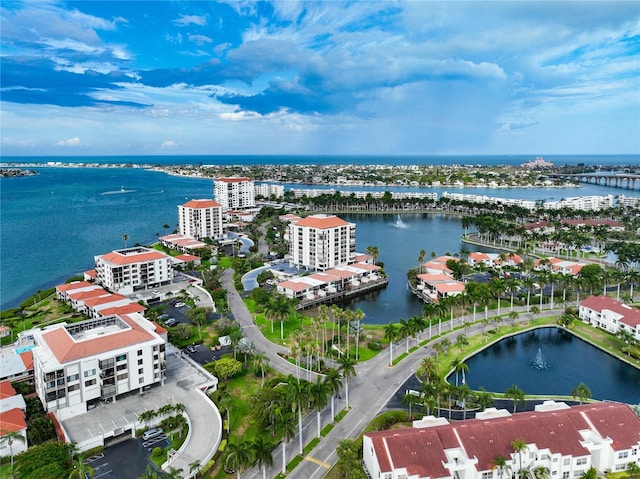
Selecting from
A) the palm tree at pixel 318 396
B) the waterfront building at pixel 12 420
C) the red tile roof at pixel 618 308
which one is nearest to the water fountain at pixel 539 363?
the red tile roof at pixel 618 308

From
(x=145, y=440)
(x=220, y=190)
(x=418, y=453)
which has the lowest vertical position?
(x=145, y=440)

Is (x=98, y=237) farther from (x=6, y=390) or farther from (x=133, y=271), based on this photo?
(x=6, y=390)

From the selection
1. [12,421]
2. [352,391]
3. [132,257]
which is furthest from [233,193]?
[12,421]

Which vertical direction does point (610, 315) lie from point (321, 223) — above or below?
below

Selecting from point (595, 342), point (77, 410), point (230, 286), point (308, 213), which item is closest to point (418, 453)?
point (77, 410)

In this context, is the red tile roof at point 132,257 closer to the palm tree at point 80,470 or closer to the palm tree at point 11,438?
the palm tree at point 11,438

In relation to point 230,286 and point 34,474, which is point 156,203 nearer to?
point 230,286
